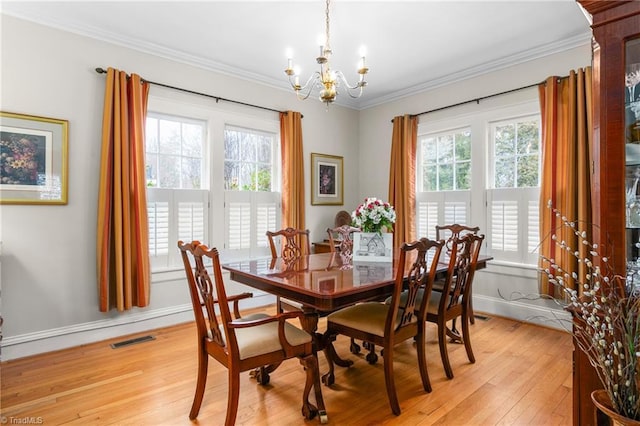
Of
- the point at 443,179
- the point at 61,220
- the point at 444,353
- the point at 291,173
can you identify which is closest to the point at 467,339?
the point at 444,353

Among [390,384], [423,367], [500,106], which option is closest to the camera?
[390,384]

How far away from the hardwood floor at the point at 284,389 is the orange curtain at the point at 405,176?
1.82m

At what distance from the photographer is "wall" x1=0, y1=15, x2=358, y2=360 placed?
2.85m

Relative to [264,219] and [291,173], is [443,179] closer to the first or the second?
[291,173]

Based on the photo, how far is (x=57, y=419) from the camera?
2.03 metres

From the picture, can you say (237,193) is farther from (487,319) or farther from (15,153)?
(487,319)

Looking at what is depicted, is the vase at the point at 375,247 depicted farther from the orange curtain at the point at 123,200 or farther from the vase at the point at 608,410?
the orange curtain at the point at 123,200

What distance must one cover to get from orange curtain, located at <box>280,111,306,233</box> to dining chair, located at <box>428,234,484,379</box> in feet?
7.00

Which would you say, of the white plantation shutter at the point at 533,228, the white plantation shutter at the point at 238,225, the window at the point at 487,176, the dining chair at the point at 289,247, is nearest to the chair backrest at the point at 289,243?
the dining chair at the point at 289,247

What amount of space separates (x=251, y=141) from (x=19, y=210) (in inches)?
92.2

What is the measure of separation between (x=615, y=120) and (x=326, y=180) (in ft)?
12.5

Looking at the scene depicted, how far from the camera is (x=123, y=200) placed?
10.6 feet

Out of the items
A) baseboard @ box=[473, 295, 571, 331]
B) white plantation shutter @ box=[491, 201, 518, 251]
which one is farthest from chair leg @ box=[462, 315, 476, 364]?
white plantation shutter @ box=[491, 201, 518, 251]

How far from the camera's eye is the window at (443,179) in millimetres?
4281
